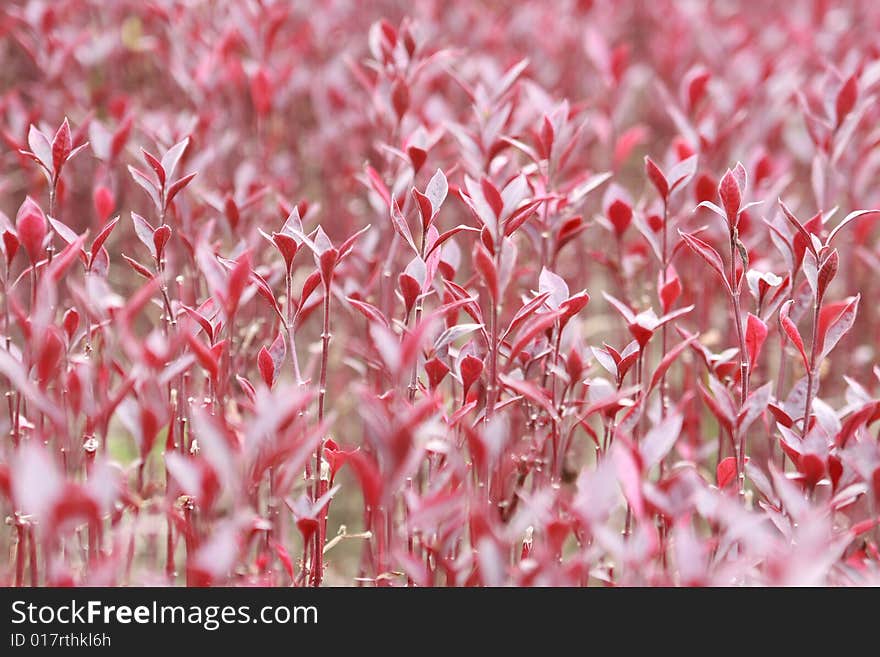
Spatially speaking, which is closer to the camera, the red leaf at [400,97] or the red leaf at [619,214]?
the red leaf at [619,214]

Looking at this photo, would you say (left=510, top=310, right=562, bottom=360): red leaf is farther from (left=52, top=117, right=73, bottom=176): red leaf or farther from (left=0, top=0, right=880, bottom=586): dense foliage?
(left=52, top=117, right=73, bottom=176): red leaf

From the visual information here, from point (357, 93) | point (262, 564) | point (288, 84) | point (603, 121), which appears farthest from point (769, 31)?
point (262, 564)

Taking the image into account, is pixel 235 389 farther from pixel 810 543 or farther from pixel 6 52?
pixel 6 52

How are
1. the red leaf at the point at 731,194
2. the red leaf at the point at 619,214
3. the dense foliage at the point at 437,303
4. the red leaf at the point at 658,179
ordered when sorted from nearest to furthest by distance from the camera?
1. the dense foliage at the point at 437,303
2. the red leaf at the point at 731,194
3. the red leaf at the point at 658,179
4. the red leaf at the point at 619,214

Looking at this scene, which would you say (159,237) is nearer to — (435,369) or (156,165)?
(156,165)

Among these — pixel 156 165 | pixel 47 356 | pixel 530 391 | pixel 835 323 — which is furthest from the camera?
pixel 156 165

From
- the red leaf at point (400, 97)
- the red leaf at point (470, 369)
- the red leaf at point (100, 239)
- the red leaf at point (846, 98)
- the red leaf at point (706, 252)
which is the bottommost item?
the red leaf at point (470, 369)

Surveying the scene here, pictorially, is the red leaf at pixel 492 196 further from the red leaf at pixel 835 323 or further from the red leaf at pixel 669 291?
the red leaf at pixel 835 323

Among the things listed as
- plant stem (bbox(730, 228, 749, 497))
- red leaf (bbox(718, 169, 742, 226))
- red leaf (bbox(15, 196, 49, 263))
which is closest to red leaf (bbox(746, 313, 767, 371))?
plant stem (bbox(730, 228, 749, 497))

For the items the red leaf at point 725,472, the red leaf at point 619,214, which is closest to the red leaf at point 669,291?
the red leaf at point 619,214

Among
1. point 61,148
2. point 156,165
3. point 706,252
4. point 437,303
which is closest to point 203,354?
point 156,165

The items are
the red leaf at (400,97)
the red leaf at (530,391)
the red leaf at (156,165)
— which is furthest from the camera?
the red leaf at (400,97)

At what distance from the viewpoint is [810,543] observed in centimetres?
112
